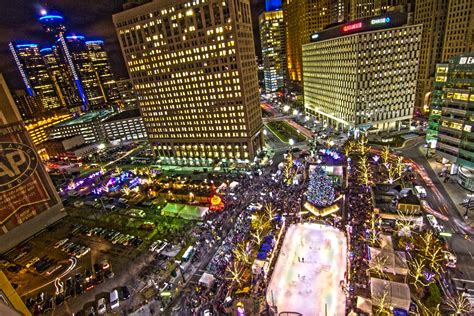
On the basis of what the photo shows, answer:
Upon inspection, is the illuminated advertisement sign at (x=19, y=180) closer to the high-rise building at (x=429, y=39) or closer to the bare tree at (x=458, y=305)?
the bare tree at (x=458, y=305)

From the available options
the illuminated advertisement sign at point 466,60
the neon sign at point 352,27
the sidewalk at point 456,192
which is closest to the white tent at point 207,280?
the sidewalk at point 456,192

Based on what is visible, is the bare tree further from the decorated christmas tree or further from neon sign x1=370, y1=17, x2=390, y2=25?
neon sign x1=370, y1=17, x2=390, y2=25

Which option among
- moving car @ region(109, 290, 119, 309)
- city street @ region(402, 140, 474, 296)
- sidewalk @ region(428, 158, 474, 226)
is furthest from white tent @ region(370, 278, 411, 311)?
moving car @ region(109, 290, 119, 309)

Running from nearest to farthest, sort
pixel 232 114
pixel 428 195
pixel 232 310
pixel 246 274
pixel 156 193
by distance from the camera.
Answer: pixel 232 310 < pixel 246 274 < pixel 428 195 < pixel 156 193 < pixel 232 114

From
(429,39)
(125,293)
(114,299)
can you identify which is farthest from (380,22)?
(114,299)

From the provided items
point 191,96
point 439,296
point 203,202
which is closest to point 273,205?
point 203,202

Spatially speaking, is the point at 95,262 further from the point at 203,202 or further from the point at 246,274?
the point at 246,274

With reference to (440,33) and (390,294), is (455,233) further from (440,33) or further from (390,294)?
(440,33)
